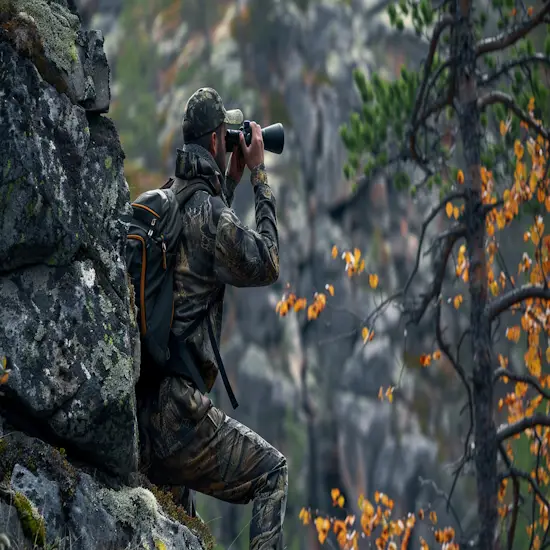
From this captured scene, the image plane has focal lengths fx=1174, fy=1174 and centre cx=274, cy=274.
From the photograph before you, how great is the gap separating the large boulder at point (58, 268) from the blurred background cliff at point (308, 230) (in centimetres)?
4656

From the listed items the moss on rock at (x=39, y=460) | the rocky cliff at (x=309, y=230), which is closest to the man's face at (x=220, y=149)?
the moss on rock at (x=39, y=460)

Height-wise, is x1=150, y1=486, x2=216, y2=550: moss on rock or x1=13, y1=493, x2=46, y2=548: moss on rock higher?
x1=150, y1=486, x2=216, y2=550: moss on rock

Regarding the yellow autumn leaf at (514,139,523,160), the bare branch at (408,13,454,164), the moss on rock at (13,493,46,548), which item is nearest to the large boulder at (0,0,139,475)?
the moss on rock at (13,493,46,548)

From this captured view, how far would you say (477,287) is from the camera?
14141mm

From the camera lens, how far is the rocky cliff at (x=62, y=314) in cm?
614

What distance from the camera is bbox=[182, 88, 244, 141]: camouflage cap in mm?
7594

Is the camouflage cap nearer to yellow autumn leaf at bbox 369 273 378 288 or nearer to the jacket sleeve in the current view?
the jacket sleeve

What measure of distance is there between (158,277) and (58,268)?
97 cm

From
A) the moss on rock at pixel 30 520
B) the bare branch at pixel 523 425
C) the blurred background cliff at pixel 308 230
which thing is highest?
the blurred background cliff at pixel 308 230

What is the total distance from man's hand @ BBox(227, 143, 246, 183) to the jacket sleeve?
26.6 inches

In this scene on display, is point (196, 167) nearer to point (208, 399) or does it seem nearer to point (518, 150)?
point (208, 399)

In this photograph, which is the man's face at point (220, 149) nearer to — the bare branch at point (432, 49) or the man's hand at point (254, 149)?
the man's hand at point (254, 149)

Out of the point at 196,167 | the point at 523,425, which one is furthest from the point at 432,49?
the point at 196,167

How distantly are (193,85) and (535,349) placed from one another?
2023 inches
